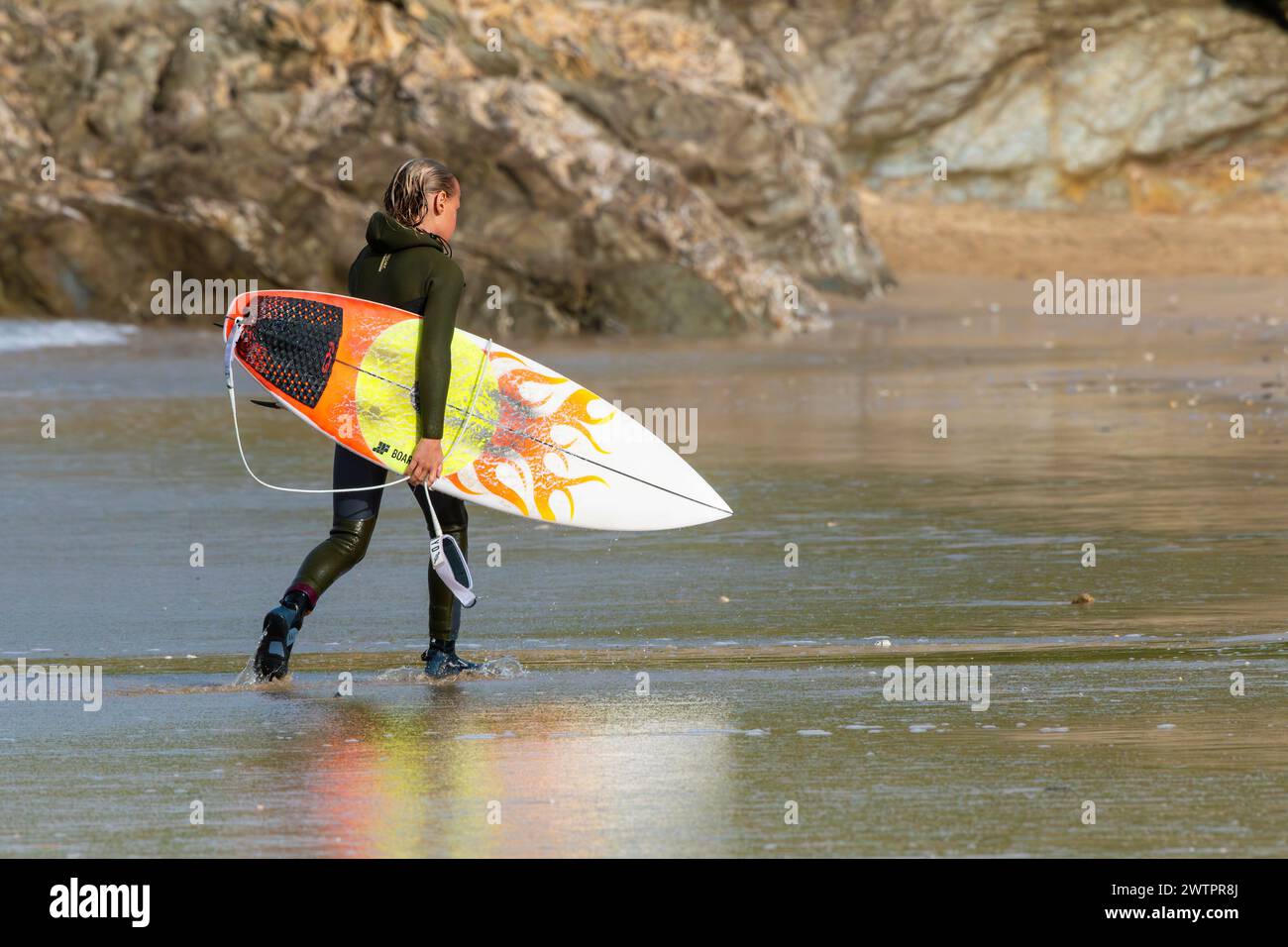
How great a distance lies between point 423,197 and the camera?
6367 millimetres

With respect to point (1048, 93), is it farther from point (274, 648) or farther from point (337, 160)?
point (274, 648)

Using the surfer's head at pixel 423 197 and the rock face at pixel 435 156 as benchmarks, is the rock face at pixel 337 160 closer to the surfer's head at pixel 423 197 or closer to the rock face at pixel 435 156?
the rock face at pixel 435 156

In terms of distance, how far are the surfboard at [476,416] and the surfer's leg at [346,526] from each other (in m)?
0.05

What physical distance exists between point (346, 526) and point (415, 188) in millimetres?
1020

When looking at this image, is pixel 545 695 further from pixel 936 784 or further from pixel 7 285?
pixel 7 285

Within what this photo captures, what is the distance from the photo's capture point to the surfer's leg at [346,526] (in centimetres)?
641

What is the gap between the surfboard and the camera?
6.67m

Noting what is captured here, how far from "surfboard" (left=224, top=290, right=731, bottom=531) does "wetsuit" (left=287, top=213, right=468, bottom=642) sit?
0.19 ft
